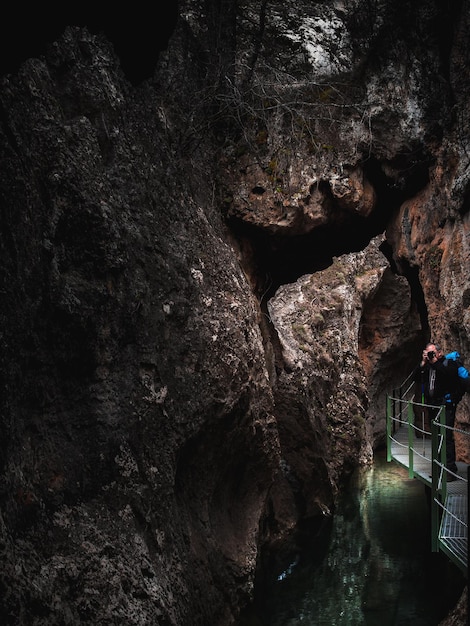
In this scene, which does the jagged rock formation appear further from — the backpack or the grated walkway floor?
the grated walkway floor

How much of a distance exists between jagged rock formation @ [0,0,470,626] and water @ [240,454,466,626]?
0.68m

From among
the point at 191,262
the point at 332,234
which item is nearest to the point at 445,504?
the point at 191,262

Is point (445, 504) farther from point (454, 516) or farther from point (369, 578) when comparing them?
point (369, 578)

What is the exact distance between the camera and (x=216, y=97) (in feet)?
25.6

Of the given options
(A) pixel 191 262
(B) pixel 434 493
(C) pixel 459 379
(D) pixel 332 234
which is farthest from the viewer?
(D) pixel 332 234

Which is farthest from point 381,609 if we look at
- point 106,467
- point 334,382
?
point 334,382

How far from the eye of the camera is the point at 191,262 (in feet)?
23.1

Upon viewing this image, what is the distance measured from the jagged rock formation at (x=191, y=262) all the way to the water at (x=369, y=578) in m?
0.68

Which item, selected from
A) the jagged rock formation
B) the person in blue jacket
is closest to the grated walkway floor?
the person in blue jacket

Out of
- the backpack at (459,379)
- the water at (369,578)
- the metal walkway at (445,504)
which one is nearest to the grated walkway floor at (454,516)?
the metal walkway at (445,504)

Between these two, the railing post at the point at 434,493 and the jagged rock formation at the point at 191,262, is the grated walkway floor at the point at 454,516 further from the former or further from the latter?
the jagged rock formation at the point at 191,262

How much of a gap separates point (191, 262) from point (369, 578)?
6.58 metres

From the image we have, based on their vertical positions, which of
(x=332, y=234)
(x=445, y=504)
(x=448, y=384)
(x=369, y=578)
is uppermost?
(x=332, y=234)

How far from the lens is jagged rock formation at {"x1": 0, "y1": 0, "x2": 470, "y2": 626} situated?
184 inches
